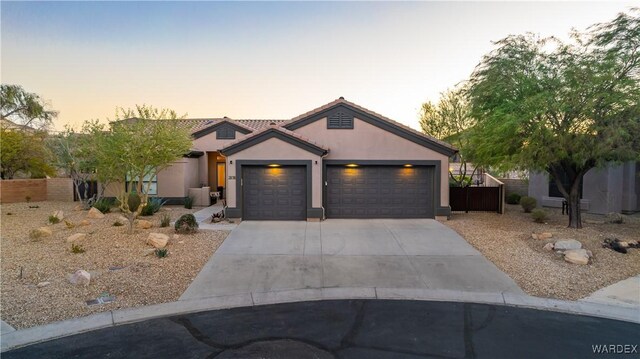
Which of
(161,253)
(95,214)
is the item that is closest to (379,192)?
(161,253)

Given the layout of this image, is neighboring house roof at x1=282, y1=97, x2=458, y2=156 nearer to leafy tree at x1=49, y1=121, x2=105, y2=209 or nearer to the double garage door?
the double garage door

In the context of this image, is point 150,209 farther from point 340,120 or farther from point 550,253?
point 550,253

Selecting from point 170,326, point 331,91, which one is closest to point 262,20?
point 331,91

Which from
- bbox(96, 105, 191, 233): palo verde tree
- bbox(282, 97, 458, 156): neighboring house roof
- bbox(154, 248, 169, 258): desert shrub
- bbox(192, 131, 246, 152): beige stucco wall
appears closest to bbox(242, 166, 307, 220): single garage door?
bbox(282, 97, 458, 156): neighboring house roof

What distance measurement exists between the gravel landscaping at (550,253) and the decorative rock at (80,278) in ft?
32.0

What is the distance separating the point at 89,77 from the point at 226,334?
16989mm

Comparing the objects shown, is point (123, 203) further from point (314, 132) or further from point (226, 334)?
point (226, 334)

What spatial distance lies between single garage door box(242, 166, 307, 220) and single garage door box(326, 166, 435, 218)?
139 centimetres

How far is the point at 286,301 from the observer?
6988mm

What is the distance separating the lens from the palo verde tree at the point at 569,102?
34.6 feet

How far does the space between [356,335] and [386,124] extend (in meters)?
11.1

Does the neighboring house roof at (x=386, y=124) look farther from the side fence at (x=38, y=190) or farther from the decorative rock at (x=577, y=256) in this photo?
the side fence at (x=38, y=190)

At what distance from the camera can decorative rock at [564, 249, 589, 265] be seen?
8920 millimetres

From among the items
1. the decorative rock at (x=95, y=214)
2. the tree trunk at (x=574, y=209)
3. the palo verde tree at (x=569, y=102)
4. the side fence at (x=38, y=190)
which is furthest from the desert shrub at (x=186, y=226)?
the side fence at (x=38, y=190)
